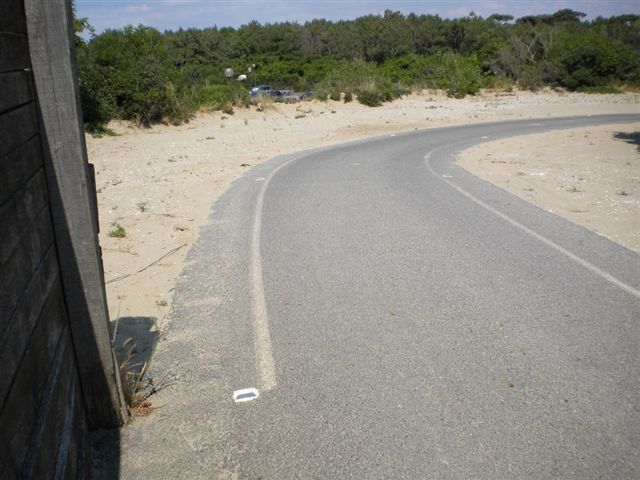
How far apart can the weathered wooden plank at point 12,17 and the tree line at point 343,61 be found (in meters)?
19.8

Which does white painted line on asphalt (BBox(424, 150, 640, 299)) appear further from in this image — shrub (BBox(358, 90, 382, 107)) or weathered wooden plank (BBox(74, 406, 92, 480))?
shrub (BBox(358, 90, 382, 107))

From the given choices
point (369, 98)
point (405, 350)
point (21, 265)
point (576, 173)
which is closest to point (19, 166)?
point (21, 265)

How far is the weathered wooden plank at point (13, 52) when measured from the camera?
2.20 m

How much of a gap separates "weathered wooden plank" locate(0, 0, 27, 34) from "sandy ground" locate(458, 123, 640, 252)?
7.70 meters

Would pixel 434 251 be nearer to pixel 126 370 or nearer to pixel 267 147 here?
pixel 126 370

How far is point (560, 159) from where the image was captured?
1622cm

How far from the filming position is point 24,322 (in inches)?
84.4

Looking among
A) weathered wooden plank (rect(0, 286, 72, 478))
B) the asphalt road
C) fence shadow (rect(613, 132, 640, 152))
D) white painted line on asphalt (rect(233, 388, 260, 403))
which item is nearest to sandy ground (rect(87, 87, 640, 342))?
fence shadow (rect(613, 132, 640, 152))

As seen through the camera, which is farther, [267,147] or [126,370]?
[267,147]

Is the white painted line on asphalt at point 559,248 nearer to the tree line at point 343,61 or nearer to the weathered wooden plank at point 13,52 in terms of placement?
the weathered wooden plank at point 13,52

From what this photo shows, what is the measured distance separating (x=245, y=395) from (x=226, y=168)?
11796mm

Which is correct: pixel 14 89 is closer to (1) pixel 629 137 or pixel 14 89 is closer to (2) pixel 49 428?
(2) pixel 49 428

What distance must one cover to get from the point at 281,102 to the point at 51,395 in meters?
32.3

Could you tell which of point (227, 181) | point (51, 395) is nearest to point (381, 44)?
point (227, 181)
